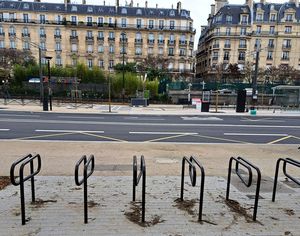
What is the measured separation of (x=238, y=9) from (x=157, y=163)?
74167 millimetres

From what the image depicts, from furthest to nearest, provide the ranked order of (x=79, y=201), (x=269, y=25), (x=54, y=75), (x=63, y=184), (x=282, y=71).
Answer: (x=269, y=25)
(x=282, y=71)
(x=54, y=75)
(x=63, y=184)
(x=79, y=201)

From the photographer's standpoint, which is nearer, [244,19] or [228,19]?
[244,19]

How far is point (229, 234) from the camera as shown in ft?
12.9

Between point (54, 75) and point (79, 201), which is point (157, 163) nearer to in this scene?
point (79, 201)

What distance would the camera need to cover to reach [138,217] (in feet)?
14.3

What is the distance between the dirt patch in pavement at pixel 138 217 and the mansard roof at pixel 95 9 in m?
70.2

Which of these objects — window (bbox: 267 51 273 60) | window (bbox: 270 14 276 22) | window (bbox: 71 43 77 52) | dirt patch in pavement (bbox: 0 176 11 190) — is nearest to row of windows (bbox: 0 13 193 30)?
window (bbox: 71 43 77 52)

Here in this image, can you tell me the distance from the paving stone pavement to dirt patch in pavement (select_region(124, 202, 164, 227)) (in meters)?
0.02

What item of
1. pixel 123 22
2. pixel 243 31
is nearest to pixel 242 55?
pixel 243 31

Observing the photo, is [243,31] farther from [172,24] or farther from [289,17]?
[172,24]

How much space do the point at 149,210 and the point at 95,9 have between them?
72.8 metres

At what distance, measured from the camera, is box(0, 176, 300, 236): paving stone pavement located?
4.00 metres

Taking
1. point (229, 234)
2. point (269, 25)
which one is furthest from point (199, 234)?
point (269, 25)

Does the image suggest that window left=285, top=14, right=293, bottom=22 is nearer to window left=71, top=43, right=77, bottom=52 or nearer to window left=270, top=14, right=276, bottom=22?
window left=270, top=14, right=276, bottom=22
